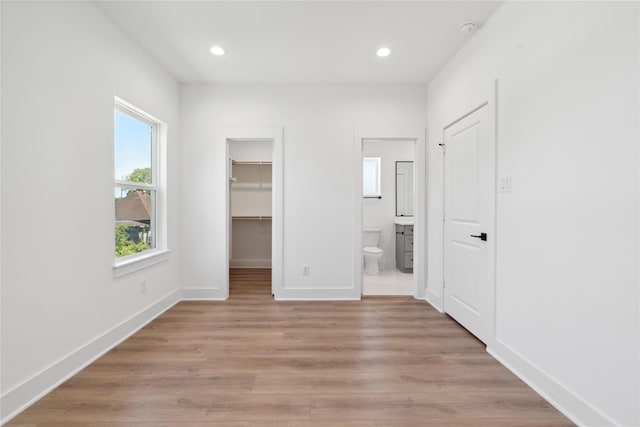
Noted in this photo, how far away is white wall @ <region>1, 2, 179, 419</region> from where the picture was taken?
167 cm

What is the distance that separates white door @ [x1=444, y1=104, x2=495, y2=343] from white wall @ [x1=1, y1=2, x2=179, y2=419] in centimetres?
302

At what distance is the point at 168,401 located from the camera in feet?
5.87

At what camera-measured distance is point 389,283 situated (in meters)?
4.54

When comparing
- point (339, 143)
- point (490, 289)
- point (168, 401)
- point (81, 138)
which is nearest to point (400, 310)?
point (490, 289)

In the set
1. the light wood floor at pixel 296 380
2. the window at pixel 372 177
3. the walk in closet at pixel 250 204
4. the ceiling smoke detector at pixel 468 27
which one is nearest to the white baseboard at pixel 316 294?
the light wood floor at pixel 296 380

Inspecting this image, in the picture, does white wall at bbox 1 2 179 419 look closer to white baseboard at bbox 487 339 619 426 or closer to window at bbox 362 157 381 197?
white baseboard at bbox 487 339 619 426

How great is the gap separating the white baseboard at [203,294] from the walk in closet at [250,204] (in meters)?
1.99

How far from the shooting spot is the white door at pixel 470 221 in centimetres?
244

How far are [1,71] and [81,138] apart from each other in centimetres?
60

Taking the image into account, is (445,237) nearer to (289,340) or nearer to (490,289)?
(490,289)

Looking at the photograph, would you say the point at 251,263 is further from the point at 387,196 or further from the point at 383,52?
the point at 383,52

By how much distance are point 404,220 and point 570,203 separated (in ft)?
12.1

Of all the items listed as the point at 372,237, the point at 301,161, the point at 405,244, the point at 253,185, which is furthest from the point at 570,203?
the point at 253,185

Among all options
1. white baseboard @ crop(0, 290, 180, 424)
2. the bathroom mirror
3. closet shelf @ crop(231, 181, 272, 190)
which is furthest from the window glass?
the bathroom mirror
